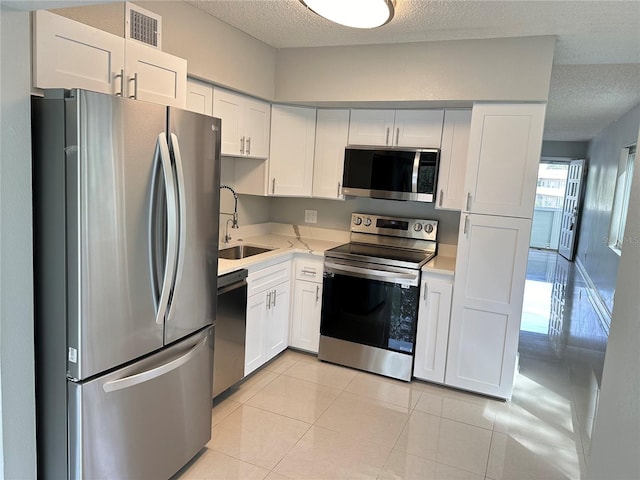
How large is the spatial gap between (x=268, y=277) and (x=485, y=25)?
2.16 meters

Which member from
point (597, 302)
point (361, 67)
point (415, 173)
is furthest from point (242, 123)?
point (597, 302)

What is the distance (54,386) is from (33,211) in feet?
2.18

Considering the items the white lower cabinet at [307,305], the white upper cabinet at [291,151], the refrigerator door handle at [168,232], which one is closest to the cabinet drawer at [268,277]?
the white lower cabinet at [307,305]

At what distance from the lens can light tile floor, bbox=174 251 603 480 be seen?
2.41m

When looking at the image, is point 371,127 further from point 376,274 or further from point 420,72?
point 376,274

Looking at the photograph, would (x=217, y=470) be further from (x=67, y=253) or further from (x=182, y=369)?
(x=67, y=253)

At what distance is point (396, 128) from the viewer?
3586mm

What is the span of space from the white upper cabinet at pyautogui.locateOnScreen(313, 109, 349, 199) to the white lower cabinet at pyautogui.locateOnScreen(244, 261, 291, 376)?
2.43 feet

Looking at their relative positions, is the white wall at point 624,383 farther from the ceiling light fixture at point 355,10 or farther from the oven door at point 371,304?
the oven door at point 371,304

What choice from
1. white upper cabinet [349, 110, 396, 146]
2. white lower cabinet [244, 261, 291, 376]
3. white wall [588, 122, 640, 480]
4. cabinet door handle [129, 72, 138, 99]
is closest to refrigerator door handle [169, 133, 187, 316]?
cabinet door handle [129, 72, 138, 99]

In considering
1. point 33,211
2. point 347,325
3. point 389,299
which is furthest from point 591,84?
point 33,211

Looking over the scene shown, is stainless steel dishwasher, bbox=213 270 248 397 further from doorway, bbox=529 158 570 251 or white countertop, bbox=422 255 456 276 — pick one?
doorway, bbox=529 158 570 251

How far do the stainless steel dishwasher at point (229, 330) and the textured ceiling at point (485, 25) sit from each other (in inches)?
63.7

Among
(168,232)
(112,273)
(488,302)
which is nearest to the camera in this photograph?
(112,273)
